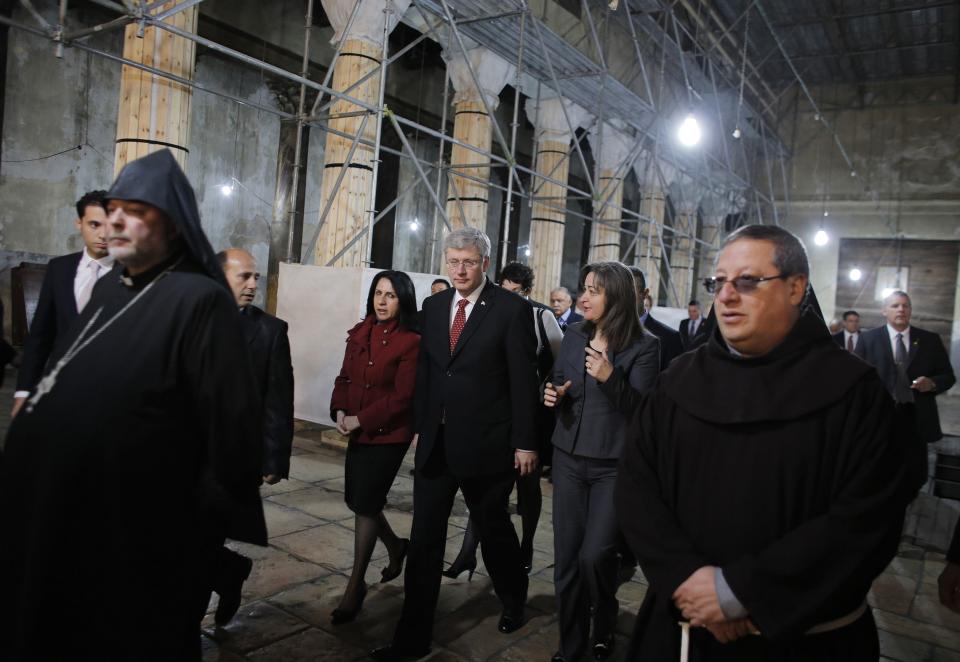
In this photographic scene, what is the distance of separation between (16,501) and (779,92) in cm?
2124

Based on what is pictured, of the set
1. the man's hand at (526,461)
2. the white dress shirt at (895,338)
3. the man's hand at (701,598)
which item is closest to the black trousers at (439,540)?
the man's hand at (526,461)

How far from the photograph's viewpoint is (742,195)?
1989cm

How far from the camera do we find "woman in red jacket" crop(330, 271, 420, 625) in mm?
3350

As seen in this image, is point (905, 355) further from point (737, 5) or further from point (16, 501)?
point (737, 5)

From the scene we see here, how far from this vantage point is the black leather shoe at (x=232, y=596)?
3.04 meters

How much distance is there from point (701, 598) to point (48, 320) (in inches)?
115

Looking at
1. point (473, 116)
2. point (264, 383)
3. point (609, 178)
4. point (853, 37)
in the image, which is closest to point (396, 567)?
point (264, 383)

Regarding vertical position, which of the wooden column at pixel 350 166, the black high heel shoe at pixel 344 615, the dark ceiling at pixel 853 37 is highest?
the dark ceiling at pixel 853 37

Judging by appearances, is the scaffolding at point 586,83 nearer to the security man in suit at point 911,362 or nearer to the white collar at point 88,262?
the white collar at point 88,262

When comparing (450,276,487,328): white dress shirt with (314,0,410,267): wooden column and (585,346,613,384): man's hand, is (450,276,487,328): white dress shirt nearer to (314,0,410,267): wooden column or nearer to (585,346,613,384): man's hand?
(585,346,613,384): man's hand

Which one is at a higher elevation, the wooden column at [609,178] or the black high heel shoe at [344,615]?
the wooden column at [609,178]

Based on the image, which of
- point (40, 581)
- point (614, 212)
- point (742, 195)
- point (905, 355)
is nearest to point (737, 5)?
point (614, 212)

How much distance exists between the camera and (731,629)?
1.64 metres

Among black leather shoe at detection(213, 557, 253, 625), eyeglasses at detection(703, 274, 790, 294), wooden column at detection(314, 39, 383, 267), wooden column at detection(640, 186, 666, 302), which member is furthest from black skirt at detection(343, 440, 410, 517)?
wooden column at detection(640, 186, 666, 302)
